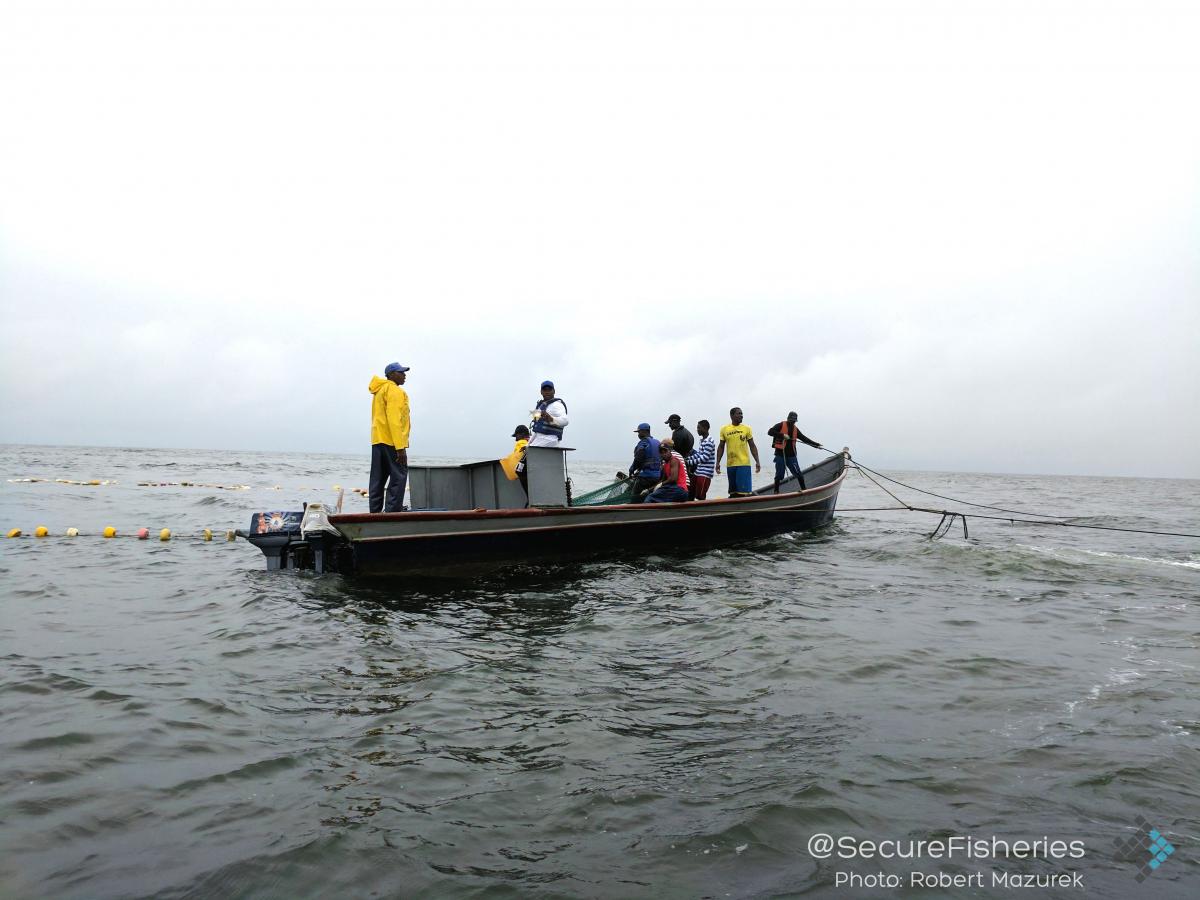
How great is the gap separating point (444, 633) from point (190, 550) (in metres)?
7.83

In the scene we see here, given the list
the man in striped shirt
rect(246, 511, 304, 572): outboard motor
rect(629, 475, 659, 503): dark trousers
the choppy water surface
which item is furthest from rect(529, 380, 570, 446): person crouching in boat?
the man in striped shirt

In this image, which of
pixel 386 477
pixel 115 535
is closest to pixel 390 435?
pixel 386 477

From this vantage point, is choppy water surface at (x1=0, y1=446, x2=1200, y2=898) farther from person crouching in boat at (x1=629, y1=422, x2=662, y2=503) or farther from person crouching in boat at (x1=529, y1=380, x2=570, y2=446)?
person crouching in boat at (x1=629, y1=422, x2=662, y2=503)

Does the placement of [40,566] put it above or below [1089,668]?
above

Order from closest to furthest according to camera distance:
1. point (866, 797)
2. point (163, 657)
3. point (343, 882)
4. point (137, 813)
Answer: point (343, 882), point (137, 813), point (866, 797), point (163, 657)

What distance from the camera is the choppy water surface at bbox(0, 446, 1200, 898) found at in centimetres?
287

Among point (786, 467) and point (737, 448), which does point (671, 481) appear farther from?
point (786, 467)

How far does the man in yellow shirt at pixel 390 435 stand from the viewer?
342 inches

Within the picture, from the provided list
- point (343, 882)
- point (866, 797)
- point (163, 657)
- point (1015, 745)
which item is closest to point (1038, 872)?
point (866, 797)

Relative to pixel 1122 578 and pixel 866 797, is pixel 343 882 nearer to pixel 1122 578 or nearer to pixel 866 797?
pixel 866 797

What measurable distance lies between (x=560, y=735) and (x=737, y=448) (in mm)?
9985

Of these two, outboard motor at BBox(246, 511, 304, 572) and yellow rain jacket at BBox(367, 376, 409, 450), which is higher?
yellow rain jacket at BBox(367, 376, 409, 450)

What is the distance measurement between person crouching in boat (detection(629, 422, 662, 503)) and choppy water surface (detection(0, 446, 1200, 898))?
3.69m

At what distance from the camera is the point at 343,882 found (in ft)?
8.79
